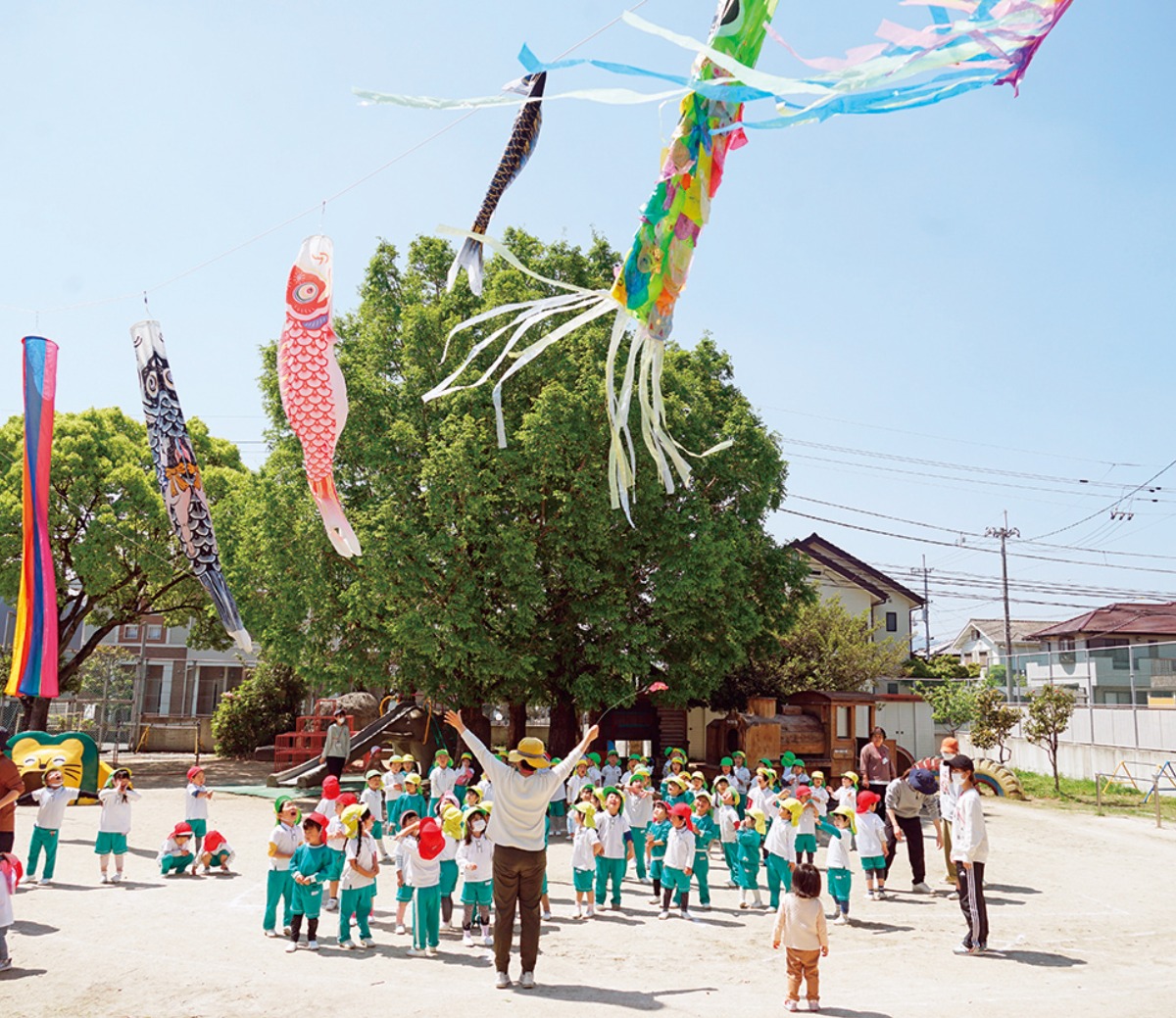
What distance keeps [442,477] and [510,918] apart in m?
12.0

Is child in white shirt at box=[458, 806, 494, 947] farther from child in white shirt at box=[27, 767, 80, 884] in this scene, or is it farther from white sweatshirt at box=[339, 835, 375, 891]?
child in white shirt at box=[27, 767, 80, 884]

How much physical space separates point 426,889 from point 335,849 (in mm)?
1258

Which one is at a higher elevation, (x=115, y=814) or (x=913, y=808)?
(x=913, y=808)

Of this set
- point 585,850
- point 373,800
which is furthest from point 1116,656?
point 373,800

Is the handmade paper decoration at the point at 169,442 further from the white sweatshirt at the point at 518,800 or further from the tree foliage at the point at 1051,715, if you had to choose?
the tree foliage at the point at 1051,715

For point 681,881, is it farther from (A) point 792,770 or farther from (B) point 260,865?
(B) point 260,865

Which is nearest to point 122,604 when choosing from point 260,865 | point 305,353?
point 260,865

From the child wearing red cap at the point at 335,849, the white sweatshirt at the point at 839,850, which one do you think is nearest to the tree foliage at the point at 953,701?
the white sweatshirt at the point at 839,850

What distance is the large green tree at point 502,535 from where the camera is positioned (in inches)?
746

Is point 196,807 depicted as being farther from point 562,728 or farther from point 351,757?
point 562,728

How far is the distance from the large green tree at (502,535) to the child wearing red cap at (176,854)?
633 cm

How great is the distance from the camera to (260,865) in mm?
13578

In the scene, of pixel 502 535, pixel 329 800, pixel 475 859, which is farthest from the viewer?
pixel 502 535

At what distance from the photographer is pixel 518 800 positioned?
7.68 m
